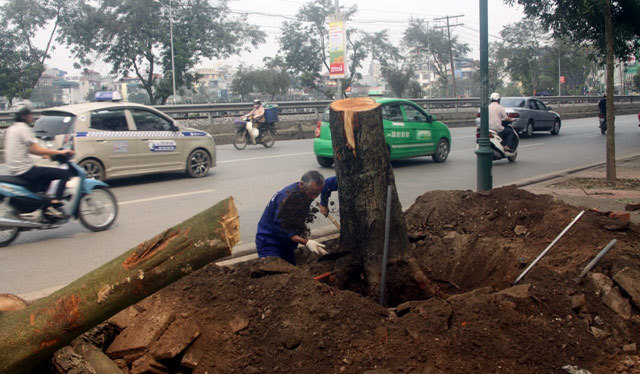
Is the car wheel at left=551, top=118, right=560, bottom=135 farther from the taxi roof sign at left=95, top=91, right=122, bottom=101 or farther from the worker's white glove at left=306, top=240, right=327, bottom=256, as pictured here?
the worker's white glove at left=306, top=240, right=327, bottom=256

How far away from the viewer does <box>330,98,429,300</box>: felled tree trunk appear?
4316 mm

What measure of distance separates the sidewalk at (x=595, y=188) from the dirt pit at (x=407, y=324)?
316 centimetres

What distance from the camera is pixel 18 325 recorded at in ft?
9.39

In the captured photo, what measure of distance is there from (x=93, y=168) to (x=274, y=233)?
6.23m

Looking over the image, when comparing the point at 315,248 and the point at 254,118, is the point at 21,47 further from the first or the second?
the point at 315,248

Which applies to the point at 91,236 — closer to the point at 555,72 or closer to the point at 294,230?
the point at 294,230

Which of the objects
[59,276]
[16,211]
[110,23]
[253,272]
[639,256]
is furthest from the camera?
[110,23]

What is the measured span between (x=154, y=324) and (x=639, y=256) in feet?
12.5

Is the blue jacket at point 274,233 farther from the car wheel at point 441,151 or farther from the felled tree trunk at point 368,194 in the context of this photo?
the car wheel at point 441,151

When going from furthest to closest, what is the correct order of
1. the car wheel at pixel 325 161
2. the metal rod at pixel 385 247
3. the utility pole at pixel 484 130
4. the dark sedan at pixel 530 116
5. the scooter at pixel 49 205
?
the dark sedan at pixel 530 116
the car wheel at pixel 325 161
the utility pole at pixel 484 130
the scooter at pixel 49 205
the metal rod at pixel 385 247

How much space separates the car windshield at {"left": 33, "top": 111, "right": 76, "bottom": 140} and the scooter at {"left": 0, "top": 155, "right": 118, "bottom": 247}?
2668 millimetres

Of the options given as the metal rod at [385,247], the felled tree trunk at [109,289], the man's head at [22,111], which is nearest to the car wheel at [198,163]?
the man's head at [22,111]

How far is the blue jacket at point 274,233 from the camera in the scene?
4.96m

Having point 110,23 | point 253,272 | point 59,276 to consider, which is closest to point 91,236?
point 59,276
